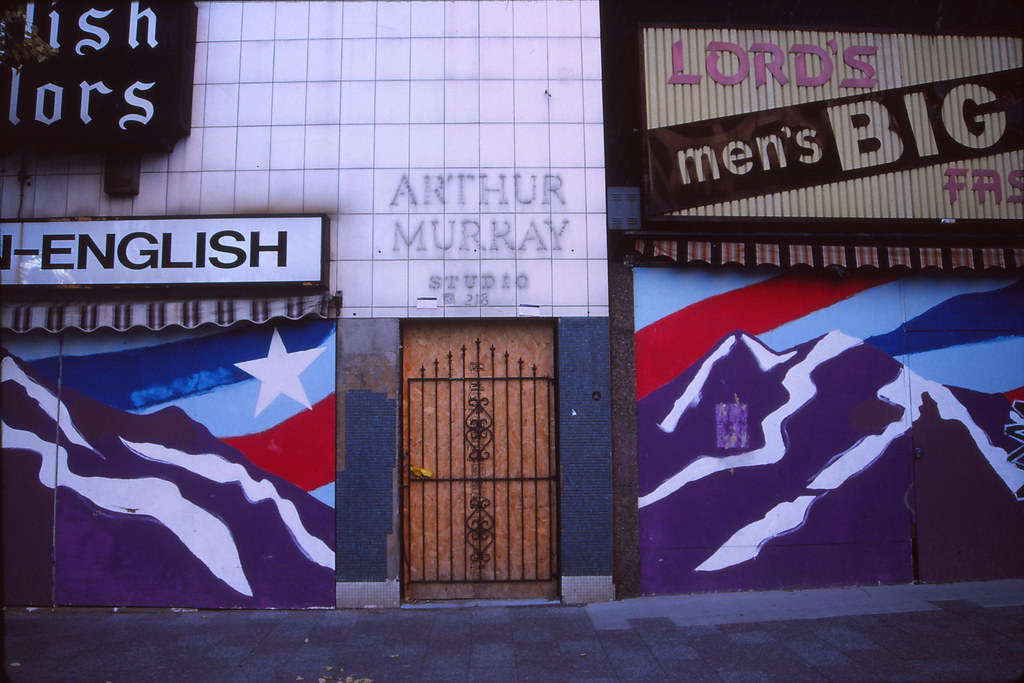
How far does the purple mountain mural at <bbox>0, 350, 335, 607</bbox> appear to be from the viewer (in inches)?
250

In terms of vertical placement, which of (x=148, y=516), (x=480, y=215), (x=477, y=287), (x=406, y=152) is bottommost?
(x=148, y=516)

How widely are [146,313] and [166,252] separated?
0.64 meters

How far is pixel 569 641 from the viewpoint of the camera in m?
5.43

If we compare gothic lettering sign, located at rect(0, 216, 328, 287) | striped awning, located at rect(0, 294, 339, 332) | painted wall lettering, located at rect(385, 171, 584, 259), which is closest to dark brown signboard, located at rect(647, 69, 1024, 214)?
painted wall lettering, located at rect(385, 171, 584, 259)

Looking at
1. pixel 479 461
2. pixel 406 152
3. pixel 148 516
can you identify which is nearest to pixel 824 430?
pixel 479 461

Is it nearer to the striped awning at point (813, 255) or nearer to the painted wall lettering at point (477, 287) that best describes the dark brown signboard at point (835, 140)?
the striped awning at point (813, 255)

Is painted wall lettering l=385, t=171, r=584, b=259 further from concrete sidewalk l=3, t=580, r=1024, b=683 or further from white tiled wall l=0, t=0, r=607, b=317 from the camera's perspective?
concrete sidewalk l=3, t=580, r=1024, b=683

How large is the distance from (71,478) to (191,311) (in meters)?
2.11

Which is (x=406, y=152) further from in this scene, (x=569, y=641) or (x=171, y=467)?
(x=569, y=641)

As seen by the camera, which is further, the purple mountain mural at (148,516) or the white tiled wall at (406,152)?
the white tiled wall at (406,152)

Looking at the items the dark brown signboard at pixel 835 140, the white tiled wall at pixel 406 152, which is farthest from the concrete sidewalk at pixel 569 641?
the dark brown signboard at pixel 835 140

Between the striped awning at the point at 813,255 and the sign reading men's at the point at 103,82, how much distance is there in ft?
16.7

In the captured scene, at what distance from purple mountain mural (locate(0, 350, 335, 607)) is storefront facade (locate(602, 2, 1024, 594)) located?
10.9 feet

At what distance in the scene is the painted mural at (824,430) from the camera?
6531 mm
